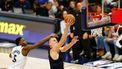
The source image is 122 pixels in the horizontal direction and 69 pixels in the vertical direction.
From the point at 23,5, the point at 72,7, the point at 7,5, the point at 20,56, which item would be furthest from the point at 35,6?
the point at 20,56

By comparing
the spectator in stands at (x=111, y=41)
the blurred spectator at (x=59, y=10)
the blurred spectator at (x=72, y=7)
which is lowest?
the spectator in stands at (x=111, y=41)

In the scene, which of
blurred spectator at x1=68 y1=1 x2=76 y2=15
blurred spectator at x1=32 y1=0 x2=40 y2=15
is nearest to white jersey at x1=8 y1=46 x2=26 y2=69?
blurred spectator at x1=68 y1=1 x2=76 y2=15

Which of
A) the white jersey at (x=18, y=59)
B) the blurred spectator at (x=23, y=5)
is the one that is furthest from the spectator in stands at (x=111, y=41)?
the white jersey at (x=18, y=59)

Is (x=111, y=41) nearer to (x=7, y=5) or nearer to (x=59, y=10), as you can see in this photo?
(x=59, y=10)

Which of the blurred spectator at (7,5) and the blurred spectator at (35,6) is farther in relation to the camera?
the blurred spectator at (7,5)

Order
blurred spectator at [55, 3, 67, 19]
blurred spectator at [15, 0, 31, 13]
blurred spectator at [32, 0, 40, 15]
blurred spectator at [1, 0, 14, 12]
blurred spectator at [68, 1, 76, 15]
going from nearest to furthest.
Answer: blurred spectator at [68, 1, 76, 15] < blurred spectator at [55, 3, 67, 19] < blurred spectator at [32, 0, 40, 15] < blurred spectator at [15, 0, 31, 13] < blurred spectator at [1, 0, 14, 12]

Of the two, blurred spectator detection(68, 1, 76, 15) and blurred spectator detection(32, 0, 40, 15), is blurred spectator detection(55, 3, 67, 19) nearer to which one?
blurred spectator detection(68, 1, 76, 15)

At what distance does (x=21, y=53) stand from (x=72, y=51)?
4.49 m

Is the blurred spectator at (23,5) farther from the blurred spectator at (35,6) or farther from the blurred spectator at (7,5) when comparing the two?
the blurred spectator at (7,5)

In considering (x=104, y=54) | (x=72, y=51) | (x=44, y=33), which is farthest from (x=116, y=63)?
(x=44, y=33)

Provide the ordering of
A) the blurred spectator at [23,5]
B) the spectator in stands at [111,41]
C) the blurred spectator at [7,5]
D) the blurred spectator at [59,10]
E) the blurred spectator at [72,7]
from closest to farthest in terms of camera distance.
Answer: the spectator in stands at [111,41] < the blurred spectator at [72,7] < the blurred spectator at [59,10] < the blurred spectator at [23,5] < the blurred spectator at [7,5]

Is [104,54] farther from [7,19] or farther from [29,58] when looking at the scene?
[7,19]

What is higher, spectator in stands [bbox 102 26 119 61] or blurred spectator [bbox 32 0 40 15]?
blurred spectator [bbox 32 0 40 15]

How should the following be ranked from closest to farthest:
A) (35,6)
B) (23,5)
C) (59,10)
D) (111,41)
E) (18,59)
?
(18,59)
(111,41)
(59,10)
(35,6)
(23,5)
